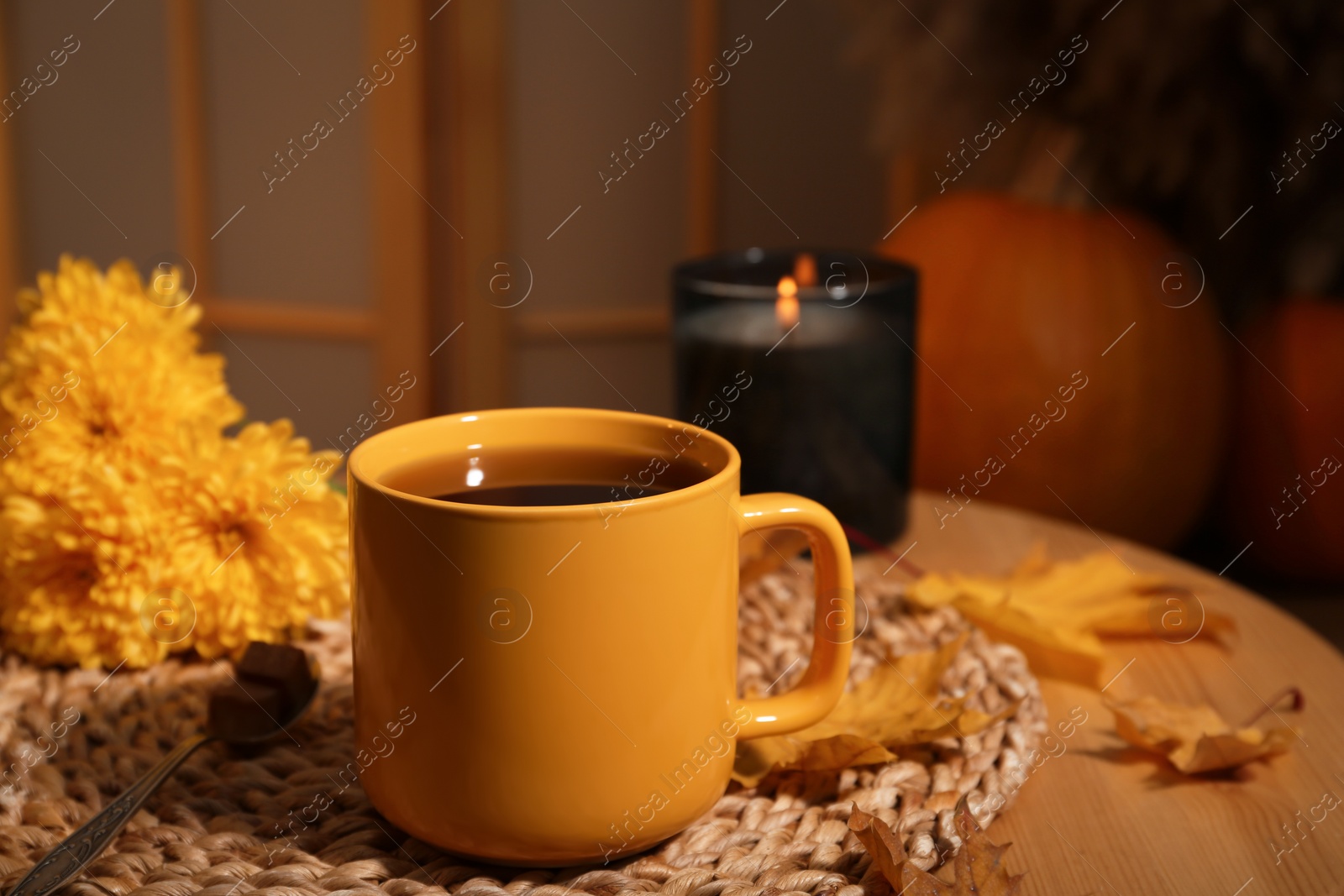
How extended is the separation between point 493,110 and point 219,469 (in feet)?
3.98

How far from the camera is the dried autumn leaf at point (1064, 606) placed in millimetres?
697

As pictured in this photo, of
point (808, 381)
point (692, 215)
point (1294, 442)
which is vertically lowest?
point (1294, 442)

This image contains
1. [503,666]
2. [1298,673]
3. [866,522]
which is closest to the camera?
[503,666]

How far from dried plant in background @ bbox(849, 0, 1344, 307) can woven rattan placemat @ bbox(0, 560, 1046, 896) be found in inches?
35.4

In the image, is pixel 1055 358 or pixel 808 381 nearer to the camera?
pixel 808 381

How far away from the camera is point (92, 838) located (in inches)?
18.8

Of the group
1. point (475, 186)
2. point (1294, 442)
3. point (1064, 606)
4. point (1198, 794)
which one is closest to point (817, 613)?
point (1198, 794)

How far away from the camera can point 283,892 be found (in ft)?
1.46

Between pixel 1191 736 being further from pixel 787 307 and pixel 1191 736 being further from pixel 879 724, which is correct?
pixel 787 307

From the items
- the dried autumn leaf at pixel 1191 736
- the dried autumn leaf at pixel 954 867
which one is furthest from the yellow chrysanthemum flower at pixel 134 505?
the dried autumn leaf at pixel 1191 736

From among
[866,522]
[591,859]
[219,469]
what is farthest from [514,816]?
[866,522]

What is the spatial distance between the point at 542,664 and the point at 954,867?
7.2 inches

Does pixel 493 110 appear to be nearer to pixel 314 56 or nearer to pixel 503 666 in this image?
pixel 314 56

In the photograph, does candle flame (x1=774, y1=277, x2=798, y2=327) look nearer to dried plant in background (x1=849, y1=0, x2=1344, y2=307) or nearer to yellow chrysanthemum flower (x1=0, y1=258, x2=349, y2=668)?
yellow chrysanthemum flower (x1=0, y1=258, x2=349, y2=668)
